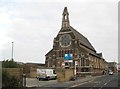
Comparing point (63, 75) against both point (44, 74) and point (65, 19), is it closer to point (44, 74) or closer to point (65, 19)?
point (44, 74)

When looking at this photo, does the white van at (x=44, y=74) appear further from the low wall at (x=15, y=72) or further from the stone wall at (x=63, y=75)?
the low wall at (x=15, y=72)

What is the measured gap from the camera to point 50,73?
52719 millimetres

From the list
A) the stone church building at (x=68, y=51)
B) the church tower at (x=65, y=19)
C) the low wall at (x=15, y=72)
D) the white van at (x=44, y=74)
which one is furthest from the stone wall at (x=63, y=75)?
the church tower at (x=65, y=19)

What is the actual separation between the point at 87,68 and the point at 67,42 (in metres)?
12.4

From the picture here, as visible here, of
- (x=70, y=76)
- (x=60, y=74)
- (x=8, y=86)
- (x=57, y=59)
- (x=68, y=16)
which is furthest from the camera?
(x=68, y=16)

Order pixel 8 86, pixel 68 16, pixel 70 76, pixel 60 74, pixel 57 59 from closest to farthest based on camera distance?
pixel 8 86, pixel 60 74, pixel 70 76, pixel 57 59, pixel 68 16

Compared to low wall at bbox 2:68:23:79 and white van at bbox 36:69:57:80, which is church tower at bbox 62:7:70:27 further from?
low wall at bbox 2:68:23:79

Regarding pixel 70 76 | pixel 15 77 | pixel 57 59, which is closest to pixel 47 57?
pixel 57 59

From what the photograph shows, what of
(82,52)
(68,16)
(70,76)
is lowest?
(70,76)

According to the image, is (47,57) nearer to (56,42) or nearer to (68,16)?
(56,42)

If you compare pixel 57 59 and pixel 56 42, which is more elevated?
pixel 56 42

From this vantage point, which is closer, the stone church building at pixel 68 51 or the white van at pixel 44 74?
the white van at pixel 44 74

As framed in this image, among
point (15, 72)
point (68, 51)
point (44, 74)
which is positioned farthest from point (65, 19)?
point (15, 72)

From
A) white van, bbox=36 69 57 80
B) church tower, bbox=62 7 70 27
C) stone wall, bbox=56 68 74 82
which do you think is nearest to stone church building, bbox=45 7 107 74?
church tower, bbox=62 7 70 27
